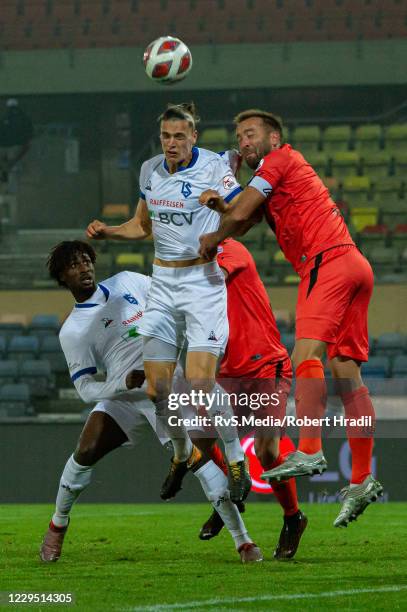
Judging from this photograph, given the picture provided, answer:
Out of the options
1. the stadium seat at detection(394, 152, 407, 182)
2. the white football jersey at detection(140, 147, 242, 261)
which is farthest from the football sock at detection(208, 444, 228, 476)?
the stadium seat at detection(394, 152, 407, 182)

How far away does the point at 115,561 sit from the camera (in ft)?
22.5

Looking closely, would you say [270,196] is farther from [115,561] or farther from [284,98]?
[284,98]

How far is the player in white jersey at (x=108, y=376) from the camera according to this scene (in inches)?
268

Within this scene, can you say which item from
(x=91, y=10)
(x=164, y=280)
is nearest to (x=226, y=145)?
(x=91, y=10)

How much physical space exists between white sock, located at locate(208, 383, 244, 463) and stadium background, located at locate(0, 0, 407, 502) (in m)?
11.7

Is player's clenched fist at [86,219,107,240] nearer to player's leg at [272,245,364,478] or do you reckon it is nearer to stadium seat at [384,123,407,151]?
player's leg at [272,245,364,478]

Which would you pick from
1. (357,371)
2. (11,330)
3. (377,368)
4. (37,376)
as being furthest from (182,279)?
(11,330)

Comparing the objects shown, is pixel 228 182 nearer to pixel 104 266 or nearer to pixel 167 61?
pixel 167 61

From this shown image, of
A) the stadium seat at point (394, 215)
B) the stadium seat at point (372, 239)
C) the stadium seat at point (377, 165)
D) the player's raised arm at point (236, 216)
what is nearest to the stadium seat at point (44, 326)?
the stadium seat at point (372, 239)

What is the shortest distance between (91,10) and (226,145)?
15.6 ft

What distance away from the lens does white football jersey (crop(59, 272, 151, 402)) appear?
7.17m

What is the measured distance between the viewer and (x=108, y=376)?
24.0 feet

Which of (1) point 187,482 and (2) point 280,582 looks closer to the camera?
(2) point 280,582

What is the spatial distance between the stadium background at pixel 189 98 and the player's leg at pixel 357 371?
1180 centimetres
